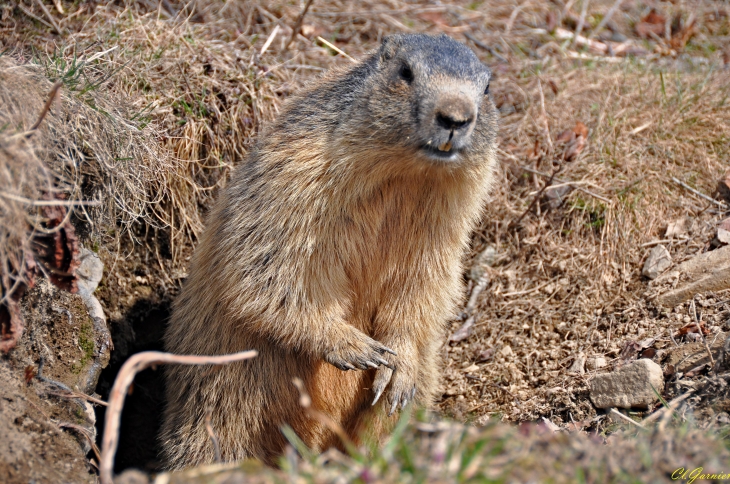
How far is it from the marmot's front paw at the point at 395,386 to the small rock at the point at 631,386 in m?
1.31

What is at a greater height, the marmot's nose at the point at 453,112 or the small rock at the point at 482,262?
the marmot's nose at the point at 453,112

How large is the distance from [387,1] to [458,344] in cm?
454

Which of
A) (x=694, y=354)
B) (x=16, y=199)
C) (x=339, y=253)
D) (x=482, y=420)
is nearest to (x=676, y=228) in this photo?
(x=694, y=354)

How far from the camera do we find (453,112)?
3846 millimetres

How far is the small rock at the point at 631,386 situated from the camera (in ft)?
14.9

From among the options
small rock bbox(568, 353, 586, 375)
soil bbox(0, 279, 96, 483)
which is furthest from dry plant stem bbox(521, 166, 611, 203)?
soil bbox(0, 279, 96, 483)

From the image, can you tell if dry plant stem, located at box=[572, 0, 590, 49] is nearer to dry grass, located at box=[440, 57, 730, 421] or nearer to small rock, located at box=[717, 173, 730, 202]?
dry grass, located at box=[440, 57, 730, 421]

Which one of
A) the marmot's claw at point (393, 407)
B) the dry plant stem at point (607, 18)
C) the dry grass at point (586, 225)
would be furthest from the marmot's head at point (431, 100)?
the dry plant stem at point (607, 18)

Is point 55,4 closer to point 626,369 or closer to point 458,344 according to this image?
point 458,344

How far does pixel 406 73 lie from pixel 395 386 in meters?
2.11

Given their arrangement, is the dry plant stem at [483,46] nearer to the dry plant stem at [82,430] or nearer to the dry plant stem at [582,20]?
the dry plant stem at [582,20]

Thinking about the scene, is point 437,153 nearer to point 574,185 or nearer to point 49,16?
point 574,185

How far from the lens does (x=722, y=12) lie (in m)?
9.15

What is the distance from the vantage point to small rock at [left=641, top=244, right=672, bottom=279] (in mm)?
5645
